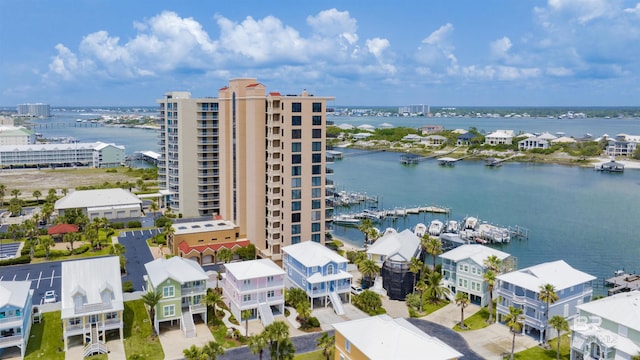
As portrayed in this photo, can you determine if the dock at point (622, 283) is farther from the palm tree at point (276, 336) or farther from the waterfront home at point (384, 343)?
the palm tree at point (276, 336)

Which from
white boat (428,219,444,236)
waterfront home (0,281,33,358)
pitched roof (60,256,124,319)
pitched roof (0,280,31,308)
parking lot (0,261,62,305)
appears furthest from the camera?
white boat (428,219,444,236)

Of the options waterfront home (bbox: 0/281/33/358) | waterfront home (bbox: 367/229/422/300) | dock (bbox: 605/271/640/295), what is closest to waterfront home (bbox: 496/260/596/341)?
waterfront home (bbox: 367/229/422/300)

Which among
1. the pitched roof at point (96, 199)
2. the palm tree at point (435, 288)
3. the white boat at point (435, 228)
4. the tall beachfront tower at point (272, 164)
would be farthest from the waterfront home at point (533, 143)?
the palm tree at point (435, 288)

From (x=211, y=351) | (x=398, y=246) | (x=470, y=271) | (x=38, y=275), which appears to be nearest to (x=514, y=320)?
(x=470, y=271)

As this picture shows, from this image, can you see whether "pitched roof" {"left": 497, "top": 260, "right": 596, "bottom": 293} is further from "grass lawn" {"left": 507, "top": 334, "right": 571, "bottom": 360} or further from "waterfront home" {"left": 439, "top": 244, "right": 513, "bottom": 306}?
"waterfront home" {"left": 439, "top": 244, "right": 513, "bottom": 306}

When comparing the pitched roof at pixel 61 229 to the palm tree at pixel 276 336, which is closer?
the palm tree at pixel 276 336

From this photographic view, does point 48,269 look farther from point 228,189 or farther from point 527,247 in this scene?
point 527,247

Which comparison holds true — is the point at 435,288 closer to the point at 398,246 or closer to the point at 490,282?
the point at 490,282
